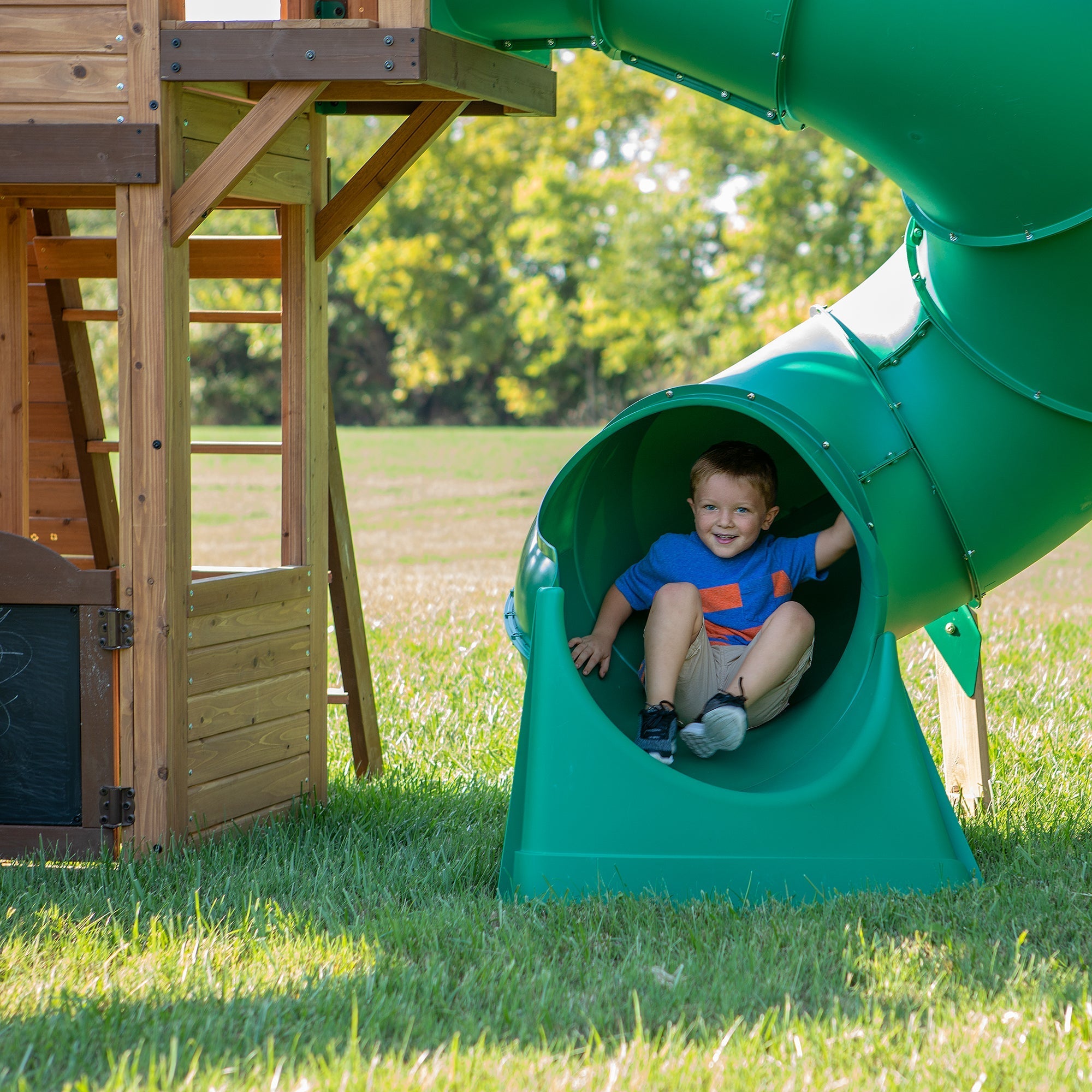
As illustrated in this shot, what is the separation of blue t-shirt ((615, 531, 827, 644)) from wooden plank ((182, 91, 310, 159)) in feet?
6.18

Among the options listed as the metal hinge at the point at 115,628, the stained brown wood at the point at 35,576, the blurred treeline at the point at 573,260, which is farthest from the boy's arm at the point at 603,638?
the blurred treeline at the point at 573,260

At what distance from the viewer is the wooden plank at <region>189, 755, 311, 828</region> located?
438 cm

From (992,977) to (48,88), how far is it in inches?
142

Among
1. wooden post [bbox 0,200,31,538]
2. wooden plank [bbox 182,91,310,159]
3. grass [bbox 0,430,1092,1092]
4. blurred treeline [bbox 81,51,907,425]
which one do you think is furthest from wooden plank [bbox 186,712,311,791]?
blurred treeline [bbox 81,51,907,425]

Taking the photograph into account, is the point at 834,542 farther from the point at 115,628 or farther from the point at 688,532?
→ the point at 115,628

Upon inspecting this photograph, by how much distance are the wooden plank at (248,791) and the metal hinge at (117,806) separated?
0.62 ft

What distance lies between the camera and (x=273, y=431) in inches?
1164

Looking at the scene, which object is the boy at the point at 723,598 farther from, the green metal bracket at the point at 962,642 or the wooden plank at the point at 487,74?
the wooden plank at the point at 487,74

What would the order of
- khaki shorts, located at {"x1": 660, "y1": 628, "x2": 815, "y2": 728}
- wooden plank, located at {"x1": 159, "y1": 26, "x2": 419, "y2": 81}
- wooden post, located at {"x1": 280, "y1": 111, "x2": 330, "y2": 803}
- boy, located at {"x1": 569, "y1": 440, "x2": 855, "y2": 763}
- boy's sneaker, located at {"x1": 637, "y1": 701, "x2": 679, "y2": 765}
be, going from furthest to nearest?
wooden post, located at {"x1": 280, "y1": 111, "x2": 330, "y2": 803} < khaki shorts, located at {"x1": 660, "y1": 628, "x2": 815, "y2": 728} < boy, located at {"x1": 569, "y1": 440, "x2": 855, "y2": 763} < boy's sneaker, located at {"x1": 637, "y1": 701, "x2": 679, "y2": 765} < wooden plank, located at {"x1": 159, "y1": 26, "x2": 419, "y2": 81}

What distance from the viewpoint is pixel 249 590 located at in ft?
15.0

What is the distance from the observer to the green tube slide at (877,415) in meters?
3.78

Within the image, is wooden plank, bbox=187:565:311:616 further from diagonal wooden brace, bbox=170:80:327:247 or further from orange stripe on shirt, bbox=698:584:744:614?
orange stripe on shirt, bbox=698:584:744:614

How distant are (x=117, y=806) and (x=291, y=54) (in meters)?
2.30

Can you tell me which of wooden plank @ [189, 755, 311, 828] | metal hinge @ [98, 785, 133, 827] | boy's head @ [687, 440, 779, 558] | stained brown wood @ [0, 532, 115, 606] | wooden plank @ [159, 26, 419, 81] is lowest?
wooden plank @ [189, 755, 311, 828]
